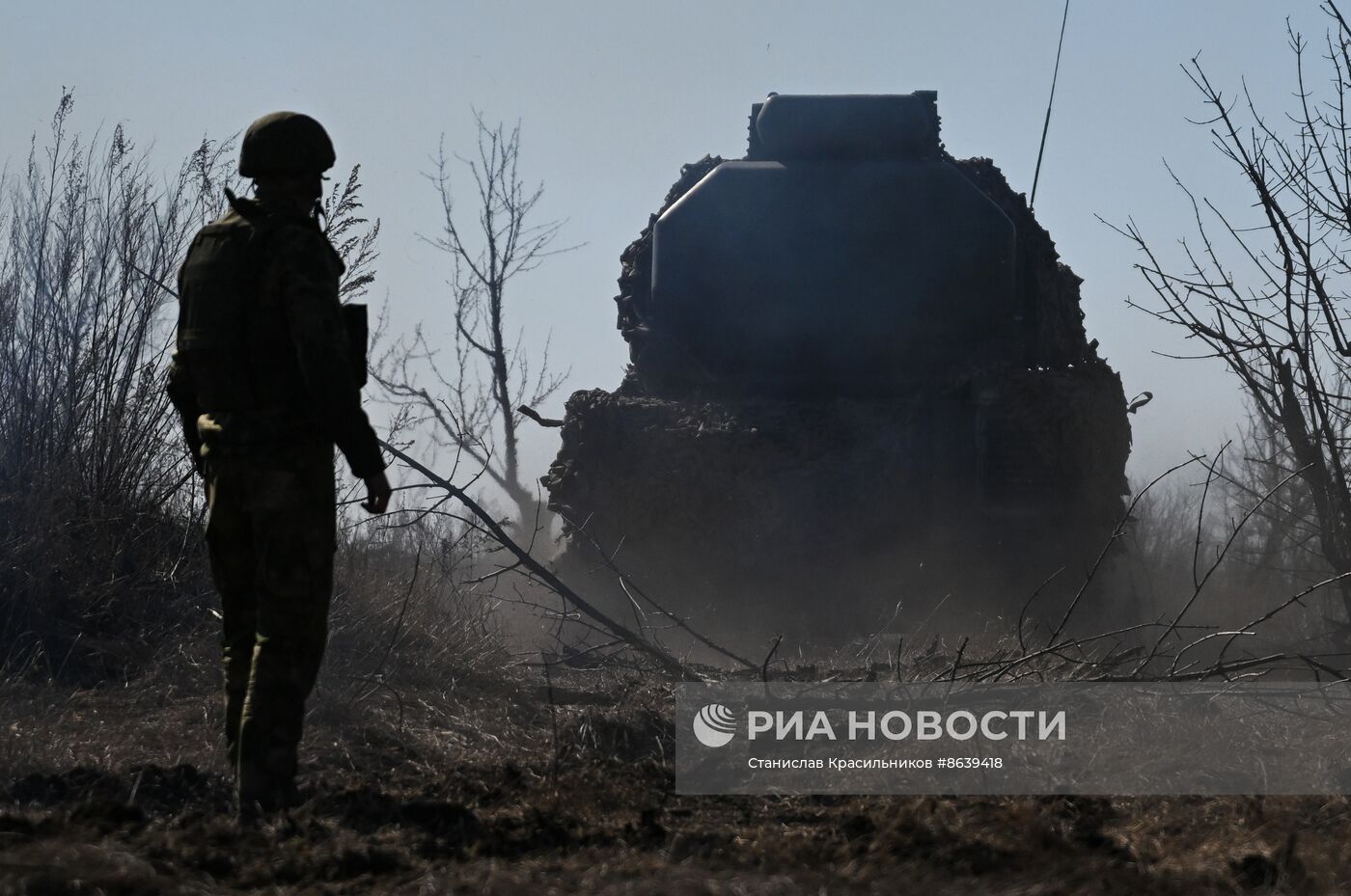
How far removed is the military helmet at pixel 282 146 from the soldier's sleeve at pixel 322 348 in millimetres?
216

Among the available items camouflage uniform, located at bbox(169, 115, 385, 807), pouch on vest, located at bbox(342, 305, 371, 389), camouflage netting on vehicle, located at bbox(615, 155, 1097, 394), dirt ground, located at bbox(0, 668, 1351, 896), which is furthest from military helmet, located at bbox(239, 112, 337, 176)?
camouflage netting on vehicle, located at bbox(615, 155, 1097, 394)

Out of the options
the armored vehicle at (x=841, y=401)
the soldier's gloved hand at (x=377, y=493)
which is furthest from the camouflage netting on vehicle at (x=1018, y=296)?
the soldier's gloved hand at (x=377, y=493)

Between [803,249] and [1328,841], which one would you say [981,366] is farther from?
[1328,841]

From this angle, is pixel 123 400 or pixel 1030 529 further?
pixel 1030 529

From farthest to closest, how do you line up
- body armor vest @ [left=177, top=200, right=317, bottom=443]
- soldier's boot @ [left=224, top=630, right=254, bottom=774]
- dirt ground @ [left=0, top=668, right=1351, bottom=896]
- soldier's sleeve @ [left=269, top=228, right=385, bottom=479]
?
soldier's boot @ [left=224, top=630, right=254, bottom=774] → body armor vest @ [left=177, top=200, right=317, bottom=443] → soldier's sleeve @ [left=269, top=228, right=385, bottom=479] → dirt ground @ [left=0, top=668, right=1351, bottom=896]

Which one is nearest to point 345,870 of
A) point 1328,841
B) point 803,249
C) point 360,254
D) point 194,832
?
point 194,832

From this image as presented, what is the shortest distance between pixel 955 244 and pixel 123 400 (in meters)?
5.02

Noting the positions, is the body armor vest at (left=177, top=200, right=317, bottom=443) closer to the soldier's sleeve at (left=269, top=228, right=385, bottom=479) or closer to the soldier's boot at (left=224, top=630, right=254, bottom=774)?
the soldier's sleeve at (left=269, top=228, right=385, bottom=479)

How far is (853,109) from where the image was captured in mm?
9766

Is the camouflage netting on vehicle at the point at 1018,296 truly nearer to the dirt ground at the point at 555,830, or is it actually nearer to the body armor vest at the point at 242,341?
the dirt ground at the point at 555,830

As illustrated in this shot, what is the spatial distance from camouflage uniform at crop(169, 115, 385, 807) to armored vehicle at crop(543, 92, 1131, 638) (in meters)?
5.03

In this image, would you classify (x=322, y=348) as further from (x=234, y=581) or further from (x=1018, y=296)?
(x=1018, y=296)

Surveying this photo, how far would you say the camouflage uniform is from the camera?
3650 millimetres

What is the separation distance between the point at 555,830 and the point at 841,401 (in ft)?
19.6
